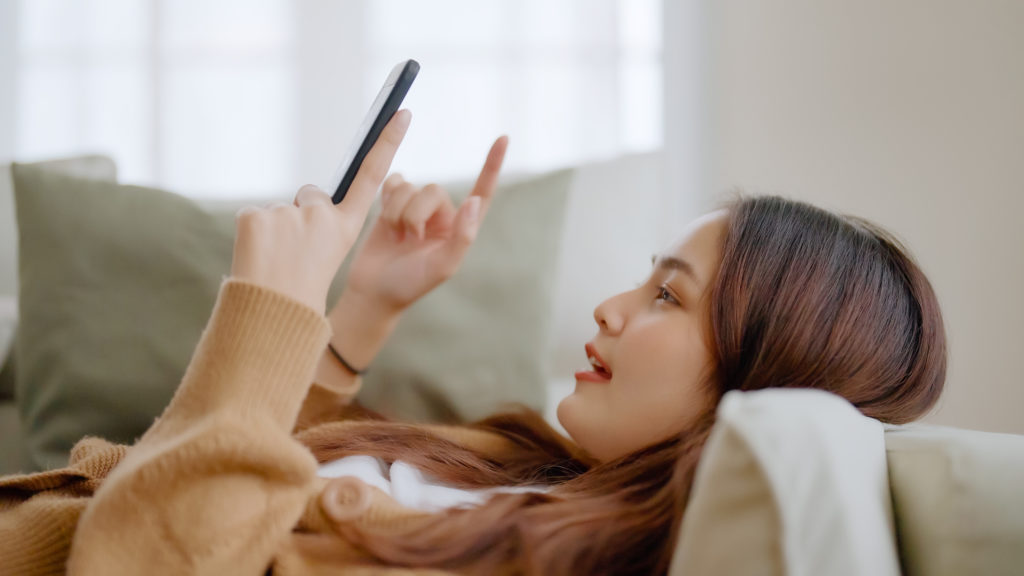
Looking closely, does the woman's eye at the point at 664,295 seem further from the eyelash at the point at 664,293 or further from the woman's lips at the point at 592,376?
the woman's lips at the point at 592,376

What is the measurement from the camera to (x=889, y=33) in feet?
4.64

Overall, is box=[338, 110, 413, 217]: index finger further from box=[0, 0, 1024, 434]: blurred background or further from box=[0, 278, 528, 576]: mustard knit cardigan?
box=[0, 0, 1024, 434]: blurred background

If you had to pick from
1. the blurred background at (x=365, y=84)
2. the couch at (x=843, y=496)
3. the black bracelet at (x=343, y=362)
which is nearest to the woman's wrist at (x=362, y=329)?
the black bracelet at (x=343, y=362)

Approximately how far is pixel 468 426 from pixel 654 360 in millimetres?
349

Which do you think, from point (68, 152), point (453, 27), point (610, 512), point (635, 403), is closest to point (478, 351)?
point (635, 403)

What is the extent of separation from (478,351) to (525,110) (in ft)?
2.77

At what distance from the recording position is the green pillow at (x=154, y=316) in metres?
1.01

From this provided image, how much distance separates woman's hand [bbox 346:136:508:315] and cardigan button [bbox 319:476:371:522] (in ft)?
1.42

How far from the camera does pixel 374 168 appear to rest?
751mm

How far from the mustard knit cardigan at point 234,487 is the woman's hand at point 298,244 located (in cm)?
3

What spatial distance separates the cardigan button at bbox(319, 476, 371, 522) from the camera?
0.60 metres

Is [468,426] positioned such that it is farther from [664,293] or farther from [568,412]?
[664,293]

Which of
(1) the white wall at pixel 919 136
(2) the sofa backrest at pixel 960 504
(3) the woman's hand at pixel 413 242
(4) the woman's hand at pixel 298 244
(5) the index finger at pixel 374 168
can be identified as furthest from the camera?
(1) the white wall at pixel 919 136

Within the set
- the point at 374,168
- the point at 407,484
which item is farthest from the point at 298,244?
the point at 407,484
